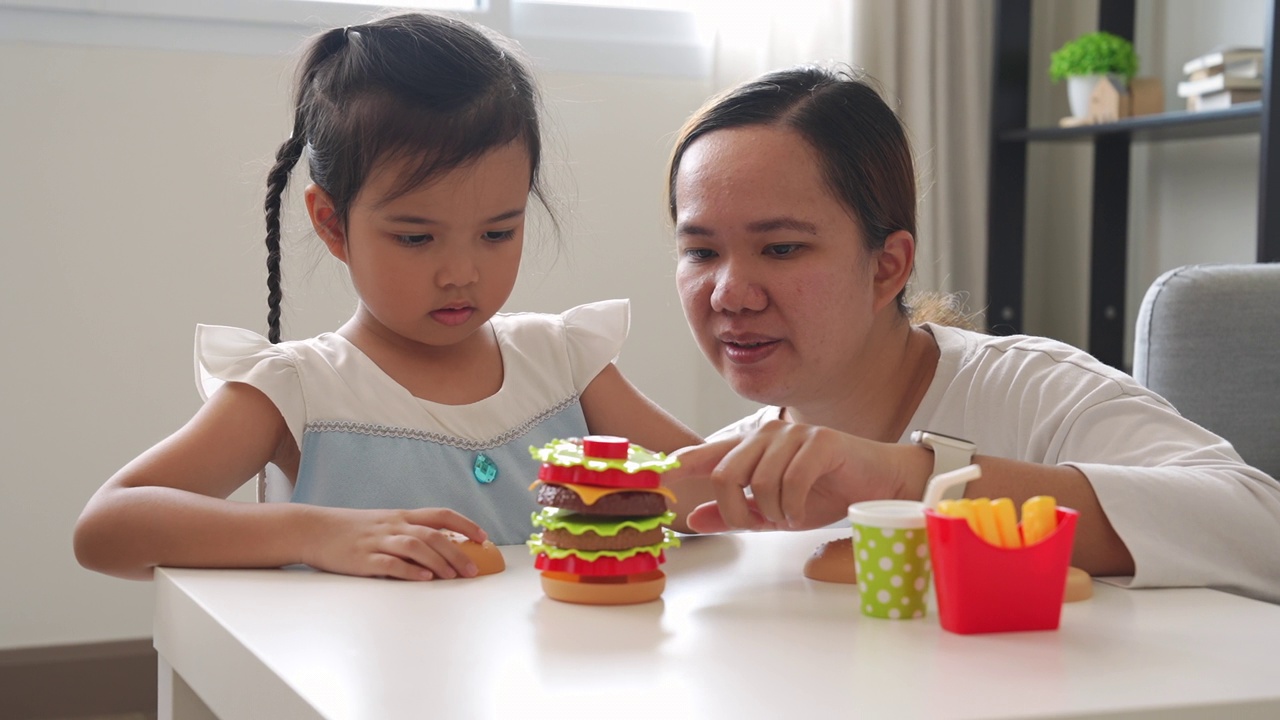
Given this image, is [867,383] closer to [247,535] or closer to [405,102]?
[405,102]

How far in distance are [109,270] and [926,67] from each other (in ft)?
6.19

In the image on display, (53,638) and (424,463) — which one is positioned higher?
(424,463)

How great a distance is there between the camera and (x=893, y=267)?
53.5 inches

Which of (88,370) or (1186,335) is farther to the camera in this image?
(88,370)

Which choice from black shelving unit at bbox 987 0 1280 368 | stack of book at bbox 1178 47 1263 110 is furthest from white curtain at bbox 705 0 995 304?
stack of book at bbox 1178 47 1263 110

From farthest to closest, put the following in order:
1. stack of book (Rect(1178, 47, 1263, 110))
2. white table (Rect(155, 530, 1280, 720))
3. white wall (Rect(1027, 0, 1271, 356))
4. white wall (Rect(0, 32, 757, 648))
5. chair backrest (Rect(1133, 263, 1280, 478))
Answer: white wall (Rect(1027, 0, 1271, 356))
stack of book (Rect(1178, 47, 1263, 110))
white wall (Rect(0, 32, 757, 648))
chair backrest (Rect(1133, 263, 1280, 478))
white table (Rect(155, 530, 1280, 720))

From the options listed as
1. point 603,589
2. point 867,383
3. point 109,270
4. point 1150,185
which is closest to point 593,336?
point 867,383

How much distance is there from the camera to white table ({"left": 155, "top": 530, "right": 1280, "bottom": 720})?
594 millimetres

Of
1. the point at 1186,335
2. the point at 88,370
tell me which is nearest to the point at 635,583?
the point at 1186,335

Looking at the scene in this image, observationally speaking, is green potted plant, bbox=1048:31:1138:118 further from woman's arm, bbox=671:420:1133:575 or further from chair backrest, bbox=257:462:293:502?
chair backrest, bbox=257:462:293:502

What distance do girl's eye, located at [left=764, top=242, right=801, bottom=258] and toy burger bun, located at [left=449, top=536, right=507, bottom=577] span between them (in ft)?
1.47

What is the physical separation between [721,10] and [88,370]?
61.9 inches

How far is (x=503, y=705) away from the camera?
0.59 metres

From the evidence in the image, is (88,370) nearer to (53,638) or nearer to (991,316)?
(53,638)
